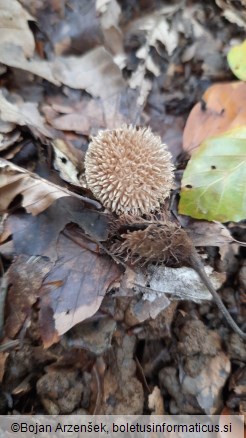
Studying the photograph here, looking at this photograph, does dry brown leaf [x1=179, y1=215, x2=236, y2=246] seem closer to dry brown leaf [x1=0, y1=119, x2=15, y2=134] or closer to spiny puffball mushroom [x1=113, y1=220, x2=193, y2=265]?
spiny puffball mushroom [x1=113, y1=220, x2=193, y2=265]

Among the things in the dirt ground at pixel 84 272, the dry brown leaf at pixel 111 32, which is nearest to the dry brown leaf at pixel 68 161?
the dirt ground at pixel 84 272

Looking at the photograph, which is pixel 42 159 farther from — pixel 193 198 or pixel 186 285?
pixel 186 285

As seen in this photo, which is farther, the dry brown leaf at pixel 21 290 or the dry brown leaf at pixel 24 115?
the dry brown leaf at pixel 24 115

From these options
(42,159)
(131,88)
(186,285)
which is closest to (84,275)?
(186,285)

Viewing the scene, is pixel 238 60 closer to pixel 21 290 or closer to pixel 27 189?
pixel 27 189

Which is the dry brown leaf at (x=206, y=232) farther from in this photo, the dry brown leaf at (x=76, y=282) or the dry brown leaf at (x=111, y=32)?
the dry brown leaf at (x=111, y=32)

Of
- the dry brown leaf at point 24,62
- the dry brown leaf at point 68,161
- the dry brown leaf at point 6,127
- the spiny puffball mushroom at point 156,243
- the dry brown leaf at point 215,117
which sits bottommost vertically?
the spiny puffball mushroom at point 156,243

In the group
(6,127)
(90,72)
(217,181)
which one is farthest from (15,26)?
(217,181)
